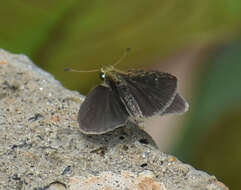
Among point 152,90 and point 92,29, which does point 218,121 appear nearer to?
point 92,29

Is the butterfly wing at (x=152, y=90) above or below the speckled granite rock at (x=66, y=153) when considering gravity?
above

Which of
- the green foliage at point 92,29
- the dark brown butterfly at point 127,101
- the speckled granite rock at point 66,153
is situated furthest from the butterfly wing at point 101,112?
the green foliage at point 92,29

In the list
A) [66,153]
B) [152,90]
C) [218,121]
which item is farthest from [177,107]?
[218,121]

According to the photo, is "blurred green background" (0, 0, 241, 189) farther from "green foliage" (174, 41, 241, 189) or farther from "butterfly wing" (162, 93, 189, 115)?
"butterfly wing" (162, 93, 189, 115)

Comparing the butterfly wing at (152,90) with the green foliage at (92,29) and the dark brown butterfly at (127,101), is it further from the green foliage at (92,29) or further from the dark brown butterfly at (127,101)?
the green foliage at (92,29)

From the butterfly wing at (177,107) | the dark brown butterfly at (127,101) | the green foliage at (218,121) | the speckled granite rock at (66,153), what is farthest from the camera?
the green foliage at (218,121)

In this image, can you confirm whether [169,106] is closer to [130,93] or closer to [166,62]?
[130,93]
